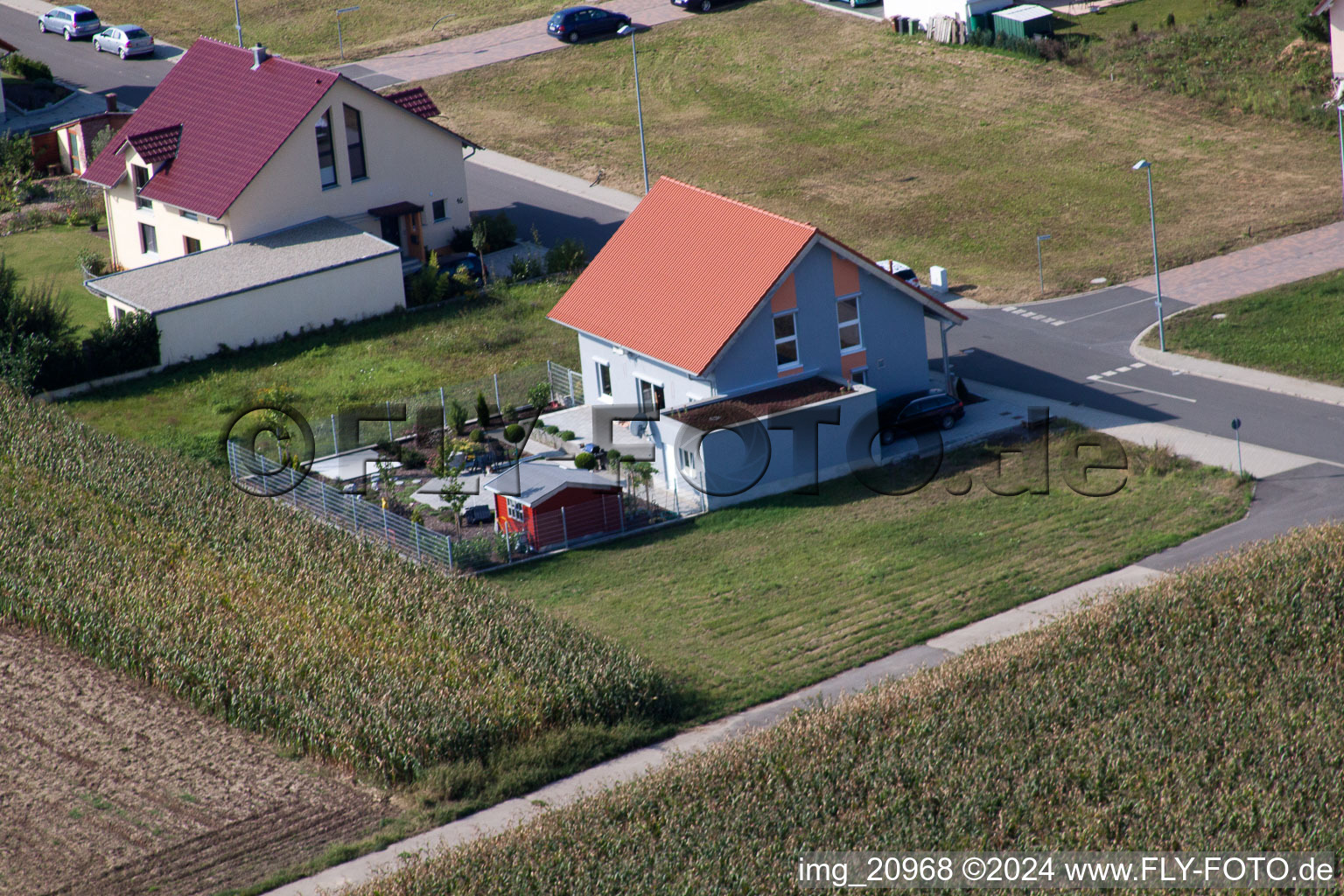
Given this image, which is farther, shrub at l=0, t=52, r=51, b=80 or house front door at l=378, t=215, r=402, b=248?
shrub at l=0, t=52, r=51, b=80

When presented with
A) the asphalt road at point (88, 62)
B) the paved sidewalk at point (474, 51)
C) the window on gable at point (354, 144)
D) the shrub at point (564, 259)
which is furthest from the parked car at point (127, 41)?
the shrub at point (564, 259)

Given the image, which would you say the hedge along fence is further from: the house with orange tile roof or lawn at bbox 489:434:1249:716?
the house with orange tile roof

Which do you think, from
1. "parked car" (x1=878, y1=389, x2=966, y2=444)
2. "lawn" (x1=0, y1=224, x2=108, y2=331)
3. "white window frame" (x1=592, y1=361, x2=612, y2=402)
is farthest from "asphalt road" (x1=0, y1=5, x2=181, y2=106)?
"parked car" (x1=878, y1=389, x2=966, y2=444)

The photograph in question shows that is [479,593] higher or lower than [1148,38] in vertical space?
lower

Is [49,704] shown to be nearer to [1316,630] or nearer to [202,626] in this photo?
[202,626]

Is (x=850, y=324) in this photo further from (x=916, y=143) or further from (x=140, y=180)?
(x=916, y=143)

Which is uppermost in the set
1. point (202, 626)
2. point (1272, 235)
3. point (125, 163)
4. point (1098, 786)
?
point (125, 163)

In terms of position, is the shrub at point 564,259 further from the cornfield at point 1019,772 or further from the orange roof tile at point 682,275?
the cornfield at point 1019,772

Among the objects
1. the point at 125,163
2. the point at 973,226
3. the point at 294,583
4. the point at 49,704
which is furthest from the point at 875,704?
the point at 125,163
